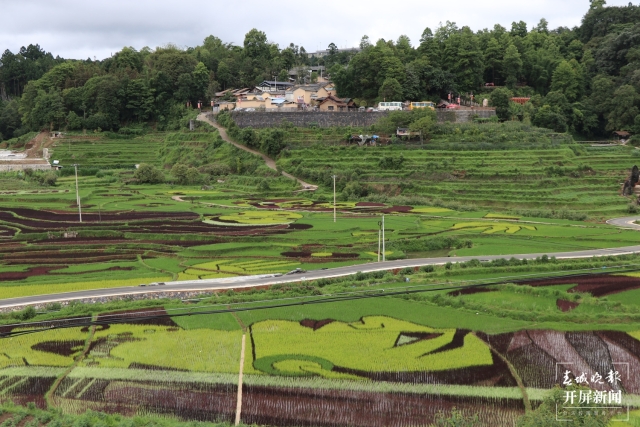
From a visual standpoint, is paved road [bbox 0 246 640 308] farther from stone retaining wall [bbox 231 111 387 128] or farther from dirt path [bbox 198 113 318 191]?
stone retaining wall [bbox 231 111 387 128]

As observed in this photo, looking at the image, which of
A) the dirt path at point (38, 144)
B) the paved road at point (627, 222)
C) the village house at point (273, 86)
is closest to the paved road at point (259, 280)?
the paved road at point (627, 222)

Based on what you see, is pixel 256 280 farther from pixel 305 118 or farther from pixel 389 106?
pixel 389 106

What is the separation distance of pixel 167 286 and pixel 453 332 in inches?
554

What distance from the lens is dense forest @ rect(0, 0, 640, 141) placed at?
8188cm

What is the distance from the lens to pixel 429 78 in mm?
84938

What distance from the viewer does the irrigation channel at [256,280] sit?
92.0 feet

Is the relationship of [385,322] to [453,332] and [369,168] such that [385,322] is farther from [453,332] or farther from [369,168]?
[369,168]

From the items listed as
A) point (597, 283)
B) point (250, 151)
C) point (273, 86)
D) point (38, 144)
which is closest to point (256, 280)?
point (597, 283)

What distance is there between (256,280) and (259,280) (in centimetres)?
16

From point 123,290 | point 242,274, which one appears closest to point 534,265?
point 242,274

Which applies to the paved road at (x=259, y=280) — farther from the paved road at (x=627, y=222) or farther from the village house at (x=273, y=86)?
the village house at (x=273, y=86)

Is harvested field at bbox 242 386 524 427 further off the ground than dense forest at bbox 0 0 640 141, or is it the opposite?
dense forest at bbox 0 0 640 141

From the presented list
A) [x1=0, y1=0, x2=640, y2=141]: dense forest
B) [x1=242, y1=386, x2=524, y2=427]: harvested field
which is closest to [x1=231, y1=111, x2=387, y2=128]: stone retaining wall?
[x1=0, y1=0, x2=640, y2=141]: dense forest

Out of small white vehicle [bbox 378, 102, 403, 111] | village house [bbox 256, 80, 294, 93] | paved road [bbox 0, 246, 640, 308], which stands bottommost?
paved road [bbox 0, 246, 640, 308]
